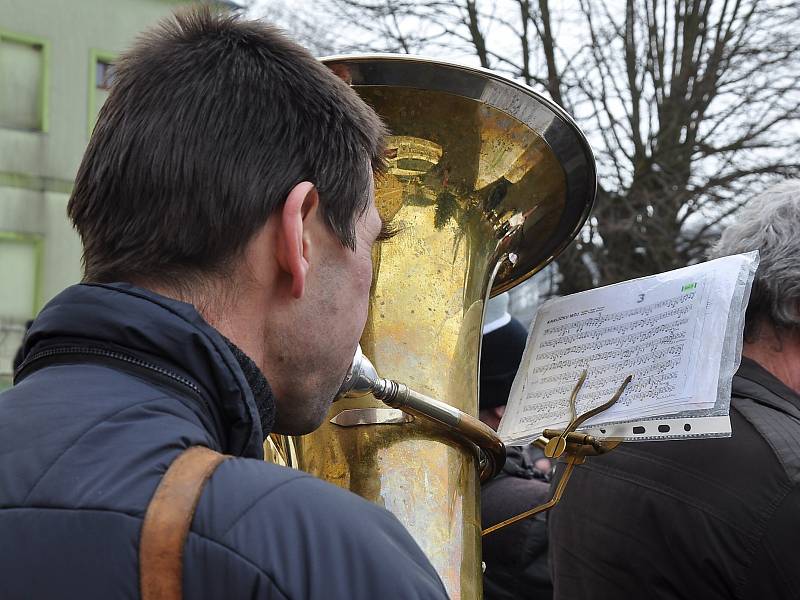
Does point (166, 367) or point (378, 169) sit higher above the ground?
point (378, 169)

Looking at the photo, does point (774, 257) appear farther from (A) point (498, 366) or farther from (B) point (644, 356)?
(A) point (498, 366)

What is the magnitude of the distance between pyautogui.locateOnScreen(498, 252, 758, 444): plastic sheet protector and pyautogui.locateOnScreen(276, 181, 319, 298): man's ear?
67cm

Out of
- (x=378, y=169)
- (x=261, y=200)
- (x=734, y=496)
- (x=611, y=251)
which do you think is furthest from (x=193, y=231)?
(x=611, y=251)

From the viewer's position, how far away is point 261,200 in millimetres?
1162

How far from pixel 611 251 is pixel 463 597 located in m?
8.40

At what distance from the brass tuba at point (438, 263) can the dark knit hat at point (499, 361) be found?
113cm

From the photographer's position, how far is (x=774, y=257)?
2.20m

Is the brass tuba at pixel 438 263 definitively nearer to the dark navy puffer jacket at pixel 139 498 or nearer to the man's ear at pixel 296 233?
the man's ear at pixel 296 233

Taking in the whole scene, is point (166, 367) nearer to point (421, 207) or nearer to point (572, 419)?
point (572, 419)

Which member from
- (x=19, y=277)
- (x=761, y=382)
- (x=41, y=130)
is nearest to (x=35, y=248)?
(x=19, y=277)

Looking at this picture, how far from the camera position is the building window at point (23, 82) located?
47.0ft

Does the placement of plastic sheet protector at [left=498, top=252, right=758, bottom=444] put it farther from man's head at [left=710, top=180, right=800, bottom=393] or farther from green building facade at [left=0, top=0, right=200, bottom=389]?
green building facade at [left=0, top=0, right=200, bottom=389]

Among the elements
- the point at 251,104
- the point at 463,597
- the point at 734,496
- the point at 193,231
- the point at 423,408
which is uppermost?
the point at 251,104

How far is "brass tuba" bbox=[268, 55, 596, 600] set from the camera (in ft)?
5.83
